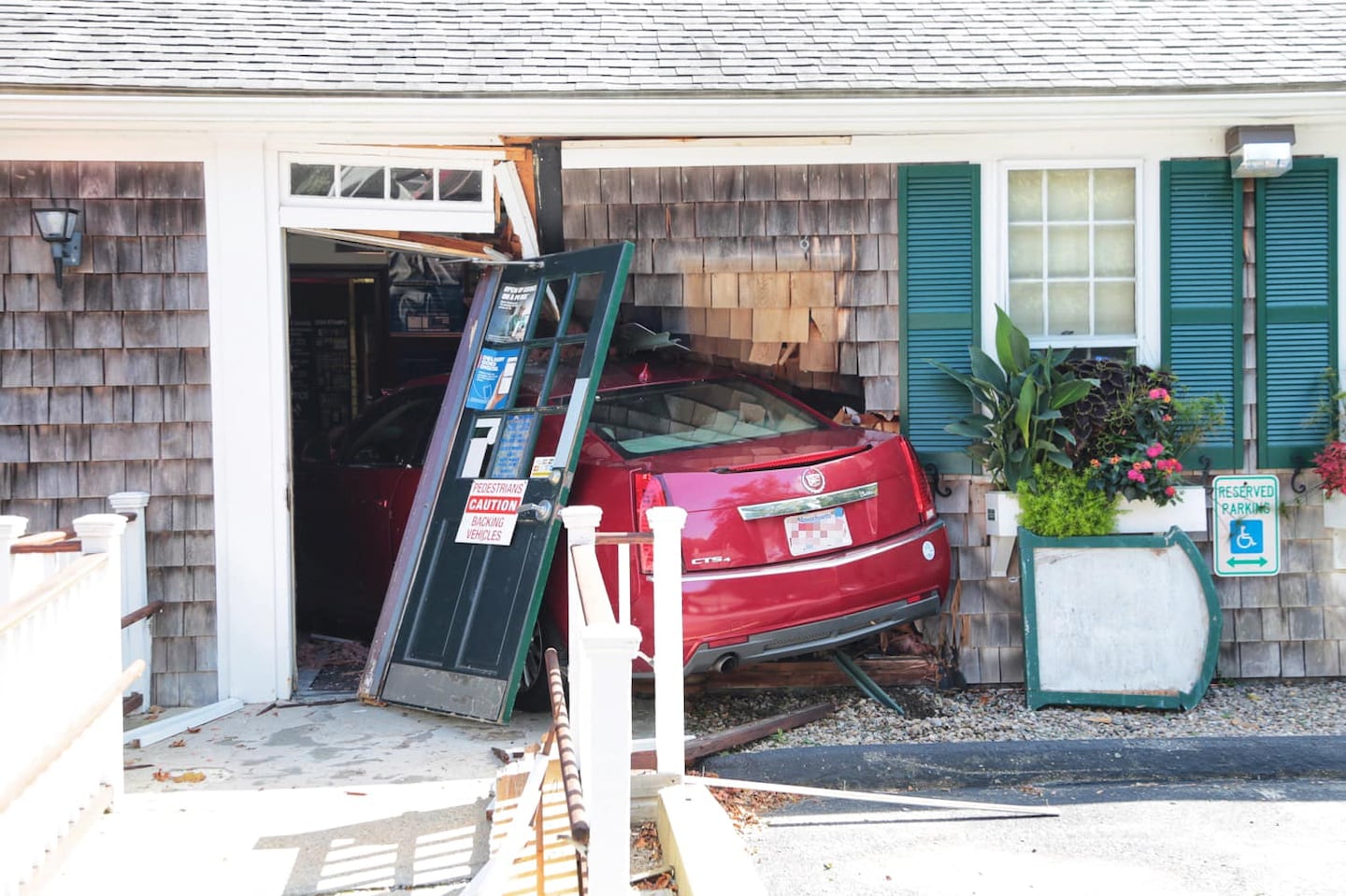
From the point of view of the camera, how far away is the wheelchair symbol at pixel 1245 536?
20.2 feet

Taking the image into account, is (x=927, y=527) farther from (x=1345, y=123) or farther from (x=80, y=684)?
(x=80, y=684)

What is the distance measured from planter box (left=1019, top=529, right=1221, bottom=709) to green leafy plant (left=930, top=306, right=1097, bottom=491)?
0.36 metres

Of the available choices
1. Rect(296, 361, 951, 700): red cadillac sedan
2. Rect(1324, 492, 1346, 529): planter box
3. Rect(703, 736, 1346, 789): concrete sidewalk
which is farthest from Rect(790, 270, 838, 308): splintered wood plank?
Rect(1324, 492, 1346, 529): planter box

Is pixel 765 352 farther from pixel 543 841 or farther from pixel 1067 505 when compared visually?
pixel 543 841

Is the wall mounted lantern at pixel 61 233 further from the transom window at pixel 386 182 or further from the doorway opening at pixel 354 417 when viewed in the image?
the doorway opening at pixel 354 417

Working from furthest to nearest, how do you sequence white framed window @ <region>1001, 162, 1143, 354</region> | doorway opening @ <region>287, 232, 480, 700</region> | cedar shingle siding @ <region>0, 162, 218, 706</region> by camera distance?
doorway opening @ <region>287, 232, 480, 700</region>
white framed window @ <region>1001, 162, 1143, 354</region>
cedar shingle siding @ <region>0, 162, 218, 706</region>

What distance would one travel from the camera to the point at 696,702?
5.93 m

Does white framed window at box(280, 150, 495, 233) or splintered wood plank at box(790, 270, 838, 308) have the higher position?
white framed window at box(280, 150, 495, 233)

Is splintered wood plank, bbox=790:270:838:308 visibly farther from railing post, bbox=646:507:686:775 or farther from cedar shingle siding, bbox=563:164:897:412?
railing post, bbox=646:507:686:775

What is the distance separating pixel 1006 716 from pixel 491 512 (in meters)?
2.51

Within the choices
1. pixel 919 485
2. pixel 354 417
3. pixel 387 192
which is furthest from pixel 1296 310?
pixel 354 417

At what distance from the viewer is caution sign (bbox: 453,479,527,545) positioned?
5461 mm

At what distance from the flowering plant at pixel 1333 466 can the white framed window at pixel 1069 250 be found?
3.41 feet

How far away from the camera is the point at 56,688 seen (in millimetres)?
3842
